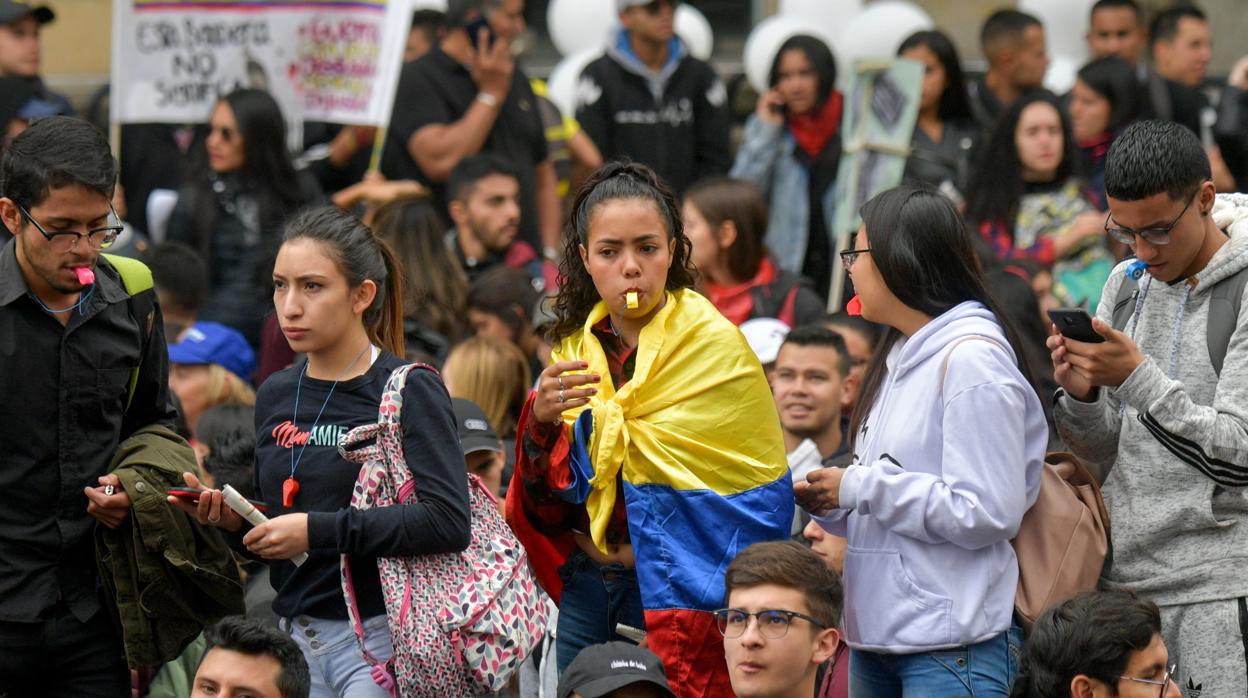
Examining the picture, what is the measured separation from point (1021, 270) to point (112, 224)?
424cm

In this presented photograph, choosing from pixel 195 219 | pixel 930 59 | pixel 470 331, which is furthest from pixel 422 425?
pixel 930 59

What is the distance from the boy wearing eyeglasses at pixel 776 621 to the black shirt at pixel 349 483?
73cm

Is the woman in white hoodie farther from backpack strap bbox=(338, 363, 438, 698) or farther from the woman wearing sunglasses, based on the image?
the woman wearing sunglasses

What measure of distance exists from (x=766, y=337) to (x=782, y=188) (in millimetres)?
2507

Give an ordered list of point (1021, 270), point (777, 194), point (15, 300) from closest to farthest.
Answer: point (15, 300), point (1021, 270), point (777, 194)

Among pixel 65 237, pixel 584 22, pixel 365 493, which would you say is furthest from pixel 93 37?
pixel 365 493

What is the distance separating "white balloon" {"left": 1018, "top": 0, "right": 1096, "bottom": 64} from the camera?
431 inches

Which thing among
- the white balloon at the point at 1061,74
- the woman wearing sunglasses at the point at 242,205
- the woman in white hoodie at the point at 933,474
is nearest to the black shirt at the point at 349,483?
the woman in white hoodie at the point at 933,474

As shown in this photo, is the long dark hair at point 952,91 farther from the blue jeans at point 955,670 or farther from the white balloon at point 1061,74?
the blue jeans at point 955,670

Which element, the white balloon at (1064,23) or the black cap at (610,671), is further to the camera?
the white balloon at (1064,23)

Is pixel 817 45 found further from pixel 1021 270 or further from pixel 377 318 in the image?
pixel 377 318

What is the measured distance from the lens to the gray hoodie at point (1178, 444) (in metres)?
4.39

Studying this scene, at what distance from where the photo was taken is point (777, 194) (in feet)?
30.8

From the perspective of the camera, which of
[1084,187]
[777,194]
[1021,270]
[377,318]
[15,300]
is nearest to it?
[15,300]
